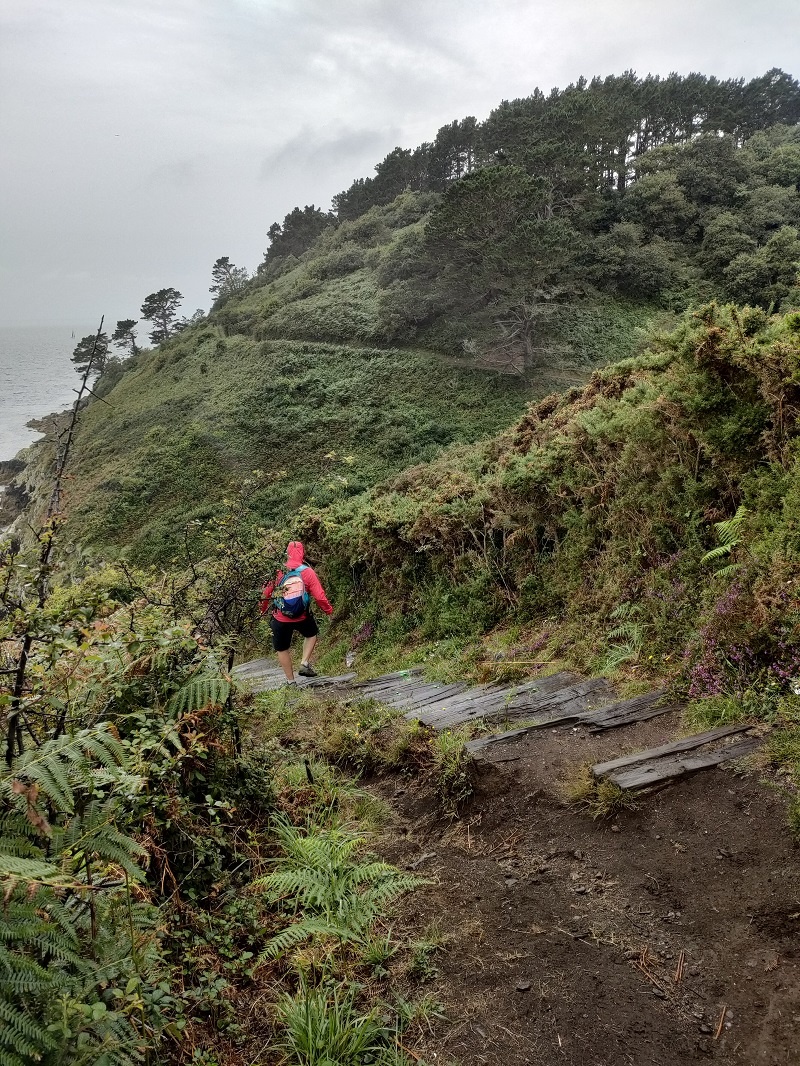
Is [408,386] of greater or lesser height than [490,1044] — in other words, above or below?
above

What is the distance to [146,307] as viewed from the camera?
8056 centimetres

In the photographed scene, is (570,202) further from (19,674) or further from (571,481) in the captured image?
(19,674)

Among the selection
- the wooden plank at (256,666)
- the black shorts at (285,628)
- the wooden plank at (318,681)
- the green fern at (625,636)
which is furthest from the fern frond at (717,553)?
the wooden plank at (256,666)

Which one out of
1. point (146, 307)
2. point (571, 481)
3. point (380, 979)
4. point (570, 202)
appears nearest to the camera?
point (380, 979)

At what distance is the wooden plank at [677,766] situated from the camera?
3.71 meters

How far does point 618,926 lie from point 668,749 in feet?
4.29

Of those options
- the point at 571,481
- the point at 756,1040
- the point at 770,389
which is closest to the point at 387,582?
the point at 571,481

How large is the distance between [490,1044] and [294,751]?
10.9ft

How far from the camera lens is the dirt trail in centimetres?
243

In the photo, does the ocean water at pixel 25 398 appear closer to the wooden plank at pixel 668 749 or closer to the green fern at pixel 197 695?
the green fern at pixel 197 695

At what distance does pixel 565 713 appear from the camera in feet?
16.6

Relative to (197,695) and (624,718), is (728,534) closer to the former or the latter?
(624,718)

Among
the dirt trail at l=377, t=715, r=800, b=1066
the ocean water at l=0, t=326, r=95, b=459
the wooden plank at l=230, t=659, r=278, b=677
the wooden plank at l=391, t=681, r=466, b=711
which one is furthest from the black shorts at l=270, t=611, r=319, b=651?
the ocean water at l=0, t=326, r=95, b=459

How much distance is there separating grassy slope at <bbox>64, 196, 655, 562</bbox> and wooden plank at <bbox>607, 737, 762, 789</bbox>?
2406cm
